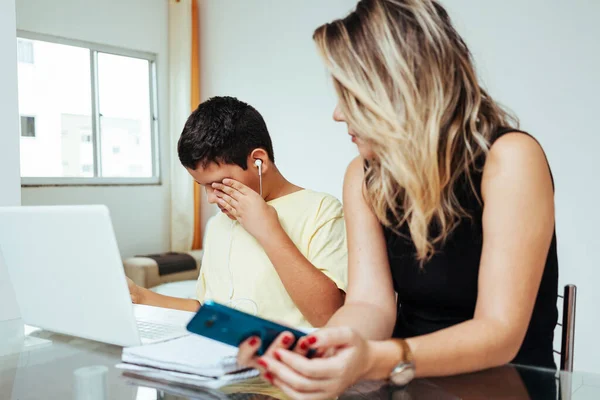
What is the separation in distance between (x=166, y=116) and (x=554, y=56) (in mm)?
2937

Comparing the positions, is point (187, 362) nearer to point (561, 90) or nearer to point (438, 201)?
point (438, 201)

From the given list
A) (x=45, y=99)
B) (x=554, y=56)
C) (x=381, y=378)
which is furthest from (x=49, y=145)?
(x=381, y=378)

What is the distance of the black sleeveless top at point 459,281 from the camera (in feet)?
3.29

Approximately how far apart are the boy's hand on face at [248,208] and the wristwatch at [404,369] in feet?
1.95

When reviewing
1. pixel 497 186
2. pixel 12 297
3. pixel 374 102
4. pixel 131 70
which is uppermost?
pixel 131 70

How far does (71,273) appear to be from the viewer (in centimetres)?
106

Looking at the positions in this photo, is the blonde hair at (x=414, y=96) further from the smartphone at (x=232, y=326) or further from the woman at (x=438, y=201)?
the smartphone at (x=232, y=326)

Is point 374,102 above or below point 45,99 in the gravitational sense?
below

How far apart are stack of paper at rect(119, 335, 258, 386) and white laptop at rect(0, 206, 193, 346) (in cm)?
10

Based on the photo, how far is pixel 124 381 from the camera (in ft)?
3.04

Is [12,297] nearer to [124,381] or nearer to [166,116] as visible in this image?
[124,381]

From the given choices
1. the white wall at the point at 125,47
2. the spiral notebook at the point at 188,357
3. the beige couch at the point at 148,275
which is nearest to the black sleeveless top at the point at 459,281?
the spiral notebook at the point at 188,357

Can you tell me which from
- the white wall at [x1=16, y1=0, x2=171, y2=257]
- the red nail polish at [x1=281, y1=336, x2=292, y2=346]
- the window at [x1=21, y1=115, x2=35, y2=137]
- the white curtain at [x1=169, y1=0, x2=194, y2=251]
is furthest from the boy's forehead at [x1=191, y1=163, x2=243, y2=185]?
the white curtain at [x1=169, y1=0, x2=194, y2=251]

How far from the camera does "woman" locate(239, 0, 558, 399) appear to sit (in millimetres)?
866
